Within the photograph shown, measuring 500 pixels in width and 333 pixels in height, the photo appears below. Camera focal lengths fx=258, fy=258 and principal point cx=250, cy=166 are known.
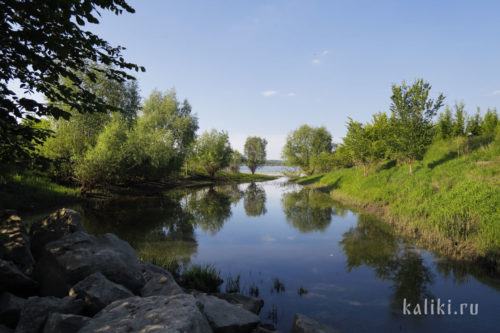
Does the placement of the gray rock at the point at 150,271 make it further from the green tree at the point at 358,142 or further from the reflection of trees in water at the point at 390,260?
the green tree at the point at 358,142

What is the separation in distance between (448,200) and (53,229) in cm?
1954

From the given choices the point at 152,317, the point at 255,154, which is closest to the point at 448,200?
the point at 152,317

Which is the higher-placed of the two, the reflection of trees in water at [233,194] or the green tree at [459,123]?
the green tree at [459,123]

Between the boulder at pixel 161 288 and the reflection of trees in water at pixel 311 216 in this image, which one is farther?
the reflection of trees in water at pixel 311 216

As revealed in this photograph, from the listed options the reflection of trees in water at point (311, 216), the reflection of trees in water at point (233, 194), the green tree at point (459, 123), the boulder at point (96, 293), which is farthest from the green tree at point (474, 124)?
the boulder at point (96, 293)

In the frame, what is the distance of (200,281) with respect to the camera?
9016 mm

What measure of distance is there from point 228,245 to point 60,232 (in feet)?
28.3

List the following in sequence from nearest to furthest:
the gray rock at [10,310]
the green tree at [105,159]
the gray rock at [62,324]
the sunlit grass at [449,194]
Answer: the gray rock at [62,324], the gray rock at [10,310], the sunlit grass at [449,194], the green tree at [105,159]

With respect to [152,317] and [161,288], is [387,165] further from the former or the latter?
[152,317]

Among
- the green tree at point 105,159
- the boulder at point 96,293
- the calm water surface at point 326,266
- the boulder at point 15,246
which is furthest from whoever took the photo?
the green tree at point 105,159

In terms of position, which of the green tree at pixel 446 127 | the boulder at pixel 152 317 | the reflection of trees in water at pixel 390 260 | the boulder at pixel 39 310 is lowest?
the reflection of trees in water at pixel 390 260

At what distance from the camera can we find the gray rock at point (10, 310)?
16.2 feet

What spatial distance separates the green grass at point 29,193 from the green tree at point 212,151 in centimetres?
4131

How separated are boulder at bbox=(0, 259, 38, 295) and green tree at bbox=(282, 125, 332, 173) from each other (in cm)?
7167
